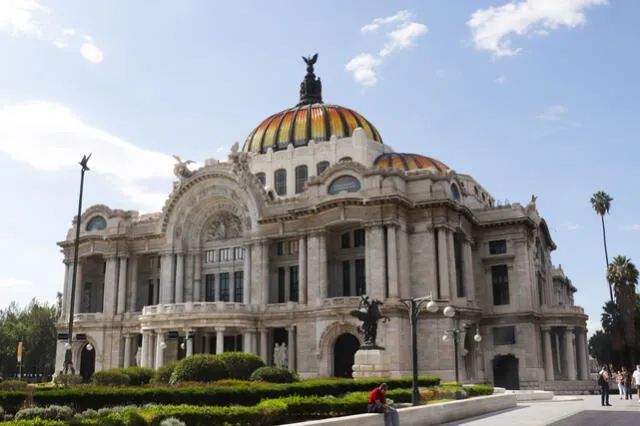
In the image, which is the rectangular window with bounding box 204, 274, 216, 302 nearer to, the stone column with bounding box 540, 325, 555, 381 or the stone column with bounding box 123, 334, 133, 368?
the stone column with bounding box 123, 334, 133, 368

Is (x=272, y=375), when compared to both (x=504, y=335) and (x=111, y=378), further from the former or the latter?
(x=504, y=335)

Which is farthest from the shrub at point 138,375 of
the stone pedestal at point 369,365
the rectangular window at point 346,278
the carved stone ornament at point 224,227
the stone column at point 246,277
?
the carved stone ornament at point 224,227

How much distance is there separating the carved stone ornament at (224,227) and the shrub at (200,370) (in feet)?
87.3

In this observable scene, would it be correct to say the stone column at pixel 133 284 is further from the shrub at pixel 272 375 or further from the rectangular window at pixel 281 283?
the shrub at pixel 272 375

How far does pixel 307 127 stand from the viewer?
68.8m

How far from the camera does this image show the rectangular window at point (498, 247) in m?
60.2

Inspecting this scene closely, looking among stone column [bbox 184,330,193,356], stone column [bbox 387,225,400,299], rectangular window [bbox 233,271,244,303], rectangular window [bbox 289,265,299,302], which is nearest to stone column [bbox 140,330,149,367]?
stone column [bbox 184,330,193,356]

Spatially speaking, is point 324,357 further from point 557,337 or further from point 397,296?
point 557,337

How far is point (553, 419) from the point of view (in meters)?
26.4

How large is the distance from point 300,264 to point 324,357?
831 cm

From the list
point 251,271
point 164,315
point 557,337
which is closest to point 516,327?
point 557,337

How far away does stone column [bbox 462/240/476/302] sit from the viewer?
2218 inches

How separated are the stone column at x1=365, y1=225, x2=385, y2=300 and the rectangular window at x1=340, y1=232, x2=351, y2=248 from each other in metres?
5.50

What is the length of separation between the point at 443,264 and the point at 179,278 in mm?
25447
